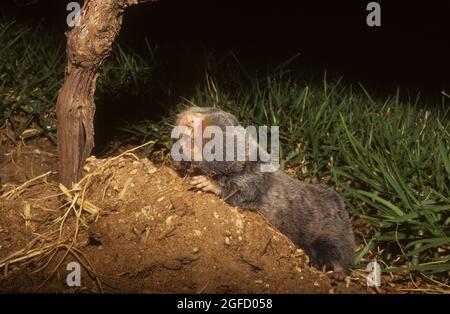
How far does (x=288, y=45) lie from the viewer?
596cm

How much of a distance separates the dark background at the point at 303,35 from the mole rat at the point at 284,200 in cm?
180

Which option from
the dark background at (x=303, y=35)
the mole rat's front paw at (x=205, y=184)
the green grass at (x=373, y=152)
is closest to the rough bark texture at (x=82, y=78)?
the mole rat's front paw at (x=205, y=184)

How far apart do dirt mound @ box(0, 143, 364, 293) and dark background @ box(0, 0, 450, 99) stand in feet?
6.79

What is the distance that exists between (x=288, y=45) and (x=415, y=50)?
62.0 inches

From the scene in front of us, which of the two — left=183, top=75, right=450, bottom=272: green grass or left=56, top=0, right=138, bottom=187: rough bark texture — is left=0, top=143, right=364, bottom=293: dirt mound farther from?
left=183, top=75, right=450, bottom=272: green grass

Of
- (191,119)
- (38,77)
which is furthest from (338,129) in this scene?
(38,77)

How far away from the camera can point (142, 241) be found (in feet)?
9.65

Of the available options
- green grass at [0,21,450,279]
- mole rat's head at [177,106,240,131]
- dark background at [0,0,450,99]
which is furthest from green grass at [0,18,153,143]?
mole rat's head at [177,106,240,131]

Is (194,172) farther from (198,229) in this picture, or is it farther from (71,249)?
(71,249)

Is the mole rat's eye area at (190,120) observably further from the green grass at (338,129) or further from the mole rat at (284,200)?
the green grass at (338,129)

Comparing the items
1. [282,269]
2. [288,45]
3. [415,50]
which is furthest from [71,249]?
[415,50]

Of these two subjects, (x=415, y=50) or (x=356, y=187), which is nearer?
(x=356, y=187)

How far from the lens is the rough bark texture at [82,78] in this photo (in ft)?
10.4

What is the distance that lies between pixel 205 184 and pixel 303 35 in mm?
3480
